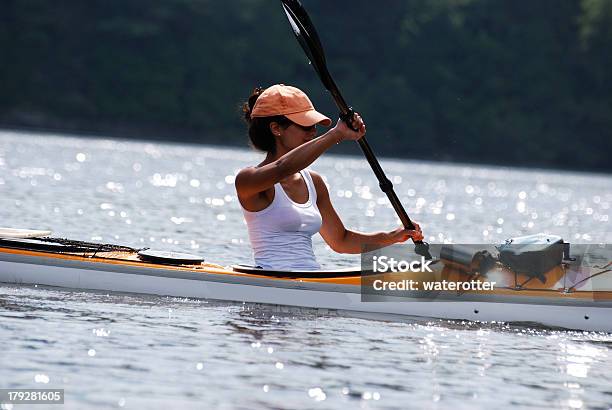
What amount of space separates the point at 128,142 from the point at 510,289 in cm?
6533

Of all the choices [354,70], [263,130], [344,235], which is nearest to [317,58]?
[263,130]

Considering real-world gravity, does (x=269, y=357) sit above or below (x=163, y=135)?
below

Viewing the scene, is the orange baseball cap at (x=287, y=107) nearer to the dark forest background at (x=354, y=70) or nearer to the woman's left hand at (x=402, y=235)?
the woman's left hand at (x=402, y=235)

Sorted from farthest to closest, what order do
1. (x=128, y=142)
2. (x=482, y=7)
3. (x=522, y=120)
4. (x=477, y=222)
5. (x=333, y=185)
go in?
(x=482, y=7) → (x=522, y=120) → (x=128, y=142) → (x=333, y=185) → (x=477, y=222)

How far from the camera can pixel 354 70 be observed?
86438 millimetres

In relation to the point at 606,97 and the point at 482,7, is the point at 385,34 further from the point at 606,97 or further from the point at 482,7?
the point at 606,97

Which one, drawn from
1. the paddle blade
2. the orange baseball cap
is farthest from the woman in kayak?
the paddle blade

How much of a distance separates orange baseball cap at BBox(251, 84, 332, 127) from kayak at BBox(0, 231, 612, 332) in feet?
4.97

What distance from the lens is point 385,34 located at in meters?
90.1

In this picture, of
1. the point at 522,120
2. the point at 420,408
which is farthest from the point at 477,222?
the point at 522,120

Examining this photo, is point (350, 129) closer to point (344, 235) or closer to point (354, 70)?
point (344, 235)

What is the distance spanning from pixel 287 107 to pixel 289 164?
21.3 inches

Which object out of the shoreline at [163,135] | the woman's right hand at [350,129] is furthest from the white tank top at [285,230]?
the shoreline at [163,135]

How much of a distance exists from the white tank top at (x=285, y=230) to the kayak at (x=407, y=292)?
4.4 inches
